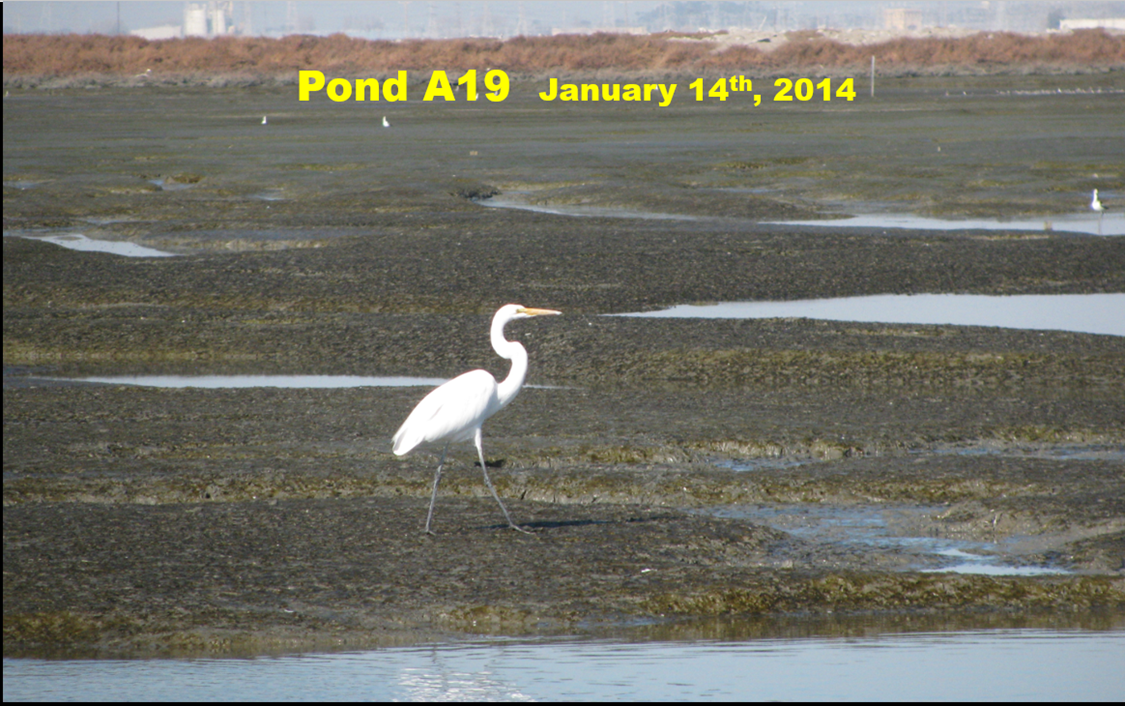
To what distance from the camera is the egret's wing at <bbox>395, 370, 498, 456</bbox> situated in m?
8.92

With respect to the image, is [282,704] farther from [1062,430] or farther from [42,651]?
[1062,430]

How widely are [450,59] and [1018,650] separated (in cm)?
15828

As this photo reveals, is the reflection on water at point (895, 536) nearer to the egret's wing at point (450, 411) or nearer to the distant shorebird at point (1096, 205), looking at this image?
the egret's wing at point (450, 411)

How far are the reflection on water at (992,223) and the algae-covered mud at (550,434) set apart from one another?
0.78 metres

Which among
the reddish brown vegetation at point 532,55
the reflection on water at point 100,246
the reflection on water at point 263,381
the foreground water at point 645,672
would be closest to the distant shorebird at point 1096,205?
the reflection on water at point 100,246

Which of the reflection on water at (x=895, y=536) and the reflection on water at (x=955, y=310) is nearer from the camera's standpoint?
the reflection on water at (x=895, y=536)

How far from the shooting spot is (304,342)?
657 inches

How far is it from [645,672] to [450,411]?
282 cm

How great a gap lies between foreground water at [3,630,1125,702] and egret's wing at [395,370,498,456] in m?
2.04

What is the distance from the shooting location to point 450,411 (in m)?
8.92

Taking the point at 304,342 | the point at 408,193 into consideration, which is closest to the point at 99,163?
the point at 408,193

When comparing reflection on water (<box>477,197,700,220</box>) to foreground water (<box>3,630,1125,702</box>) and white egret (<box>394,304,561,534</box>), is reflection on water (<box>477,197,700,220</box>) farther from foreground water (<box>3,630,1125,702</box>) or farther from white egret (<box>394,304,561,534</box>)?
foreground water (<box>3,630,1125,702</box>)

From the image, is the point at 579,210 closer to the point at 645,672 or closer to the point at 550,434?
the point at 550,434

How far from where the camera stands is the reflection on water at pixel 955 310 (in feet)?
57.5
